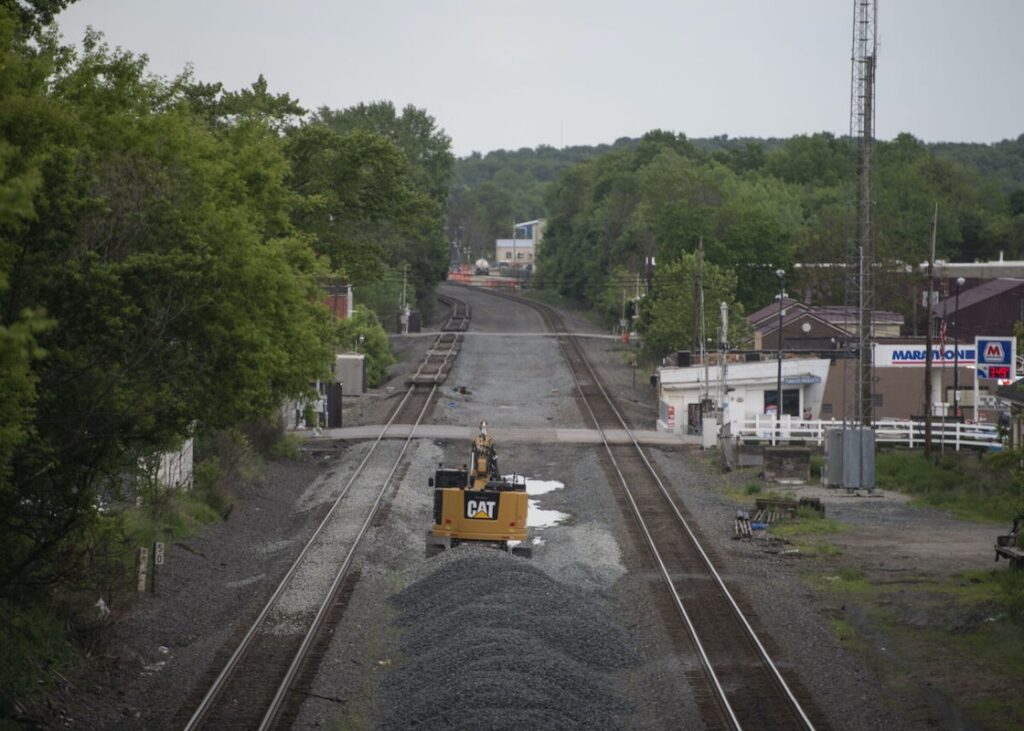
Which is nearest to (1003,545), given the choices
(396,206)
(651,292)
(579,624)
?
(579,624)

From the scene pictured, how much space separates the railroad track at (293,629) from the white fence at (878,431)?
1380 centimetres

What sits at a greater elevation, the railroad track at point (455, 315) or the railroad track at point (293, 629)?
the railroad track at point (455, 315)

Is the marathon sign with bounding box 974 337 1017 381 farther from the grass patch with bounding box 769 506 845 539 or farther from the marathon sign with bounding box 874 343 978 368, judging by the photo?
the grass patch with bounding box 769 506 845 539

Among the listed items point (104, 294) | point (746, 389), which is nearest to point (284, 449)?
point (746, 389)

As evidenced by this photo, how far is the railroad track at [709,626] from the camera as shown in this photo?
56.3ft

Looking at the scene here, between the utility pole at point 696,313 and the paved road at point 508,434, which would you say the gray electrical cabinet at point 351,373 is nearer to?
the paved road at point 508,434

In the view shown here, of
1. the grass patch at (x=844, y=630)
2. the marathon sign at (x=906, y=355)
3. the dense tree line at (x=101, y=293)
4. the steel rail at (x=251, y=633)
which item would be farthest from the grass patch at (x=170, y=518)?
the marathon sign at (x=906, y=355)

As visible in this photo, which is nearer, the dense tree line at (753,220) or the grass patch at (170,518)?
the grass patch at (170,518)

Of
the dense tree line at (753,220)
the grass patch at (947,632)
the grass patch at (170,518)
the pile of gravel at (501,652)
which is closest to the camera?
the pile of gravel at (501,652)

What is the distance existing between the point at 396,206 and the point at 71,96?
23.5 m

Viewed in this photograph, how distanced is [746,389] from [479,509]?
3185cm

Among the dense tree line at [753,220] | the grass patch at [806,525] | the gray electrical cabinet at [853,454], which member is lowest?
the grass patch at [806,525]

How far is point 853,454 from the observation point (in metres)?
38.7

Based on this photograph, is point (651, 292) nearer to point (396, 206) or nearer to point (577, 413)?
point (577, 413)
